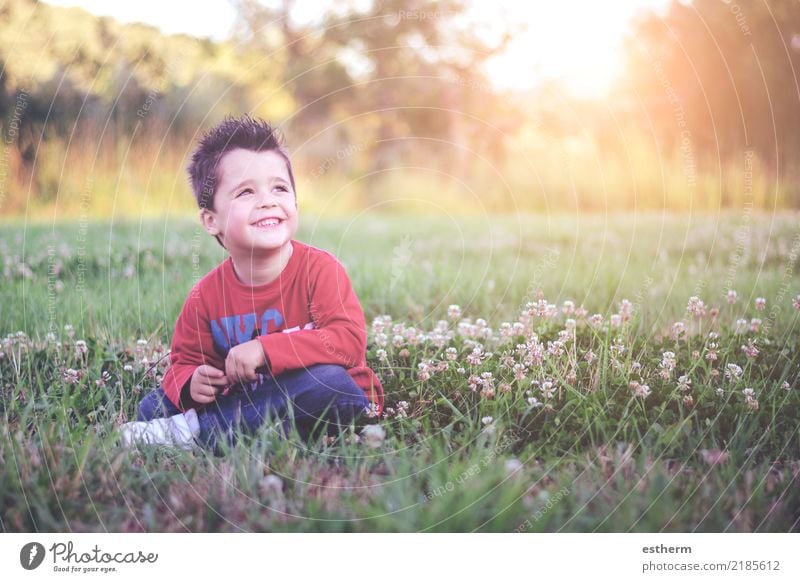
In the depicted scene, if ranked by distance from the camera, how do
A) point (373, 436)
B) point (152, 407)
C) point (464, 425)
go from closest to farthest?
point (373, 436) < point (464, 425) < point (152, 407)

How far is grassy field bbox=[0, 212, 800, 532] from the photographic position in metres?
1.76

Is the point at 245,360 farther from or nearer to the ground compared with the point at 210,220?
nearer to the ground

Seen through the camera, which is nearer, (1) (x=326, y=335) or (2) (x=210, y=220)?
(1) (x=326, y=335)

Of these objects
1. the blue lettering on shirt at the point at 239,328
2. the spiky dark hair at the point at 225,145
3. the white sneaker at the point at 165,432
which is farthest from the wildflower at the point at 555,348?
the white sneaker at the point at 165,432

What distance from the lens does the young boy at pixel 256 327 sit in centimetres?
204

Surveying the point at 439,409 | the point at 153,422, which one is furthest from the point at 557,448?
the point at 153,422

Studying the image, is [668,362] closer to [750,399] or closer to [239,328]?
[750,399]

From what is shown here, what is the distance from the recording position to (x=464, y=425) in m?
2.05

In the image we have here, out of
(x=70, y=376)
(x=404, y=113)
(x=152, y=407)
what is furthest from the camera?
(x=404, y=113)

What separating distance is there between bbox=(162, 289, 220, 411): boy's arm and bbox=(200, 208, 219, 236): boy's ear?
201 mm

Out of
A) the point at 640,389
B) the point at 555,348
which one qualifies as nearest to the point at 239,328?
the point at 555,348

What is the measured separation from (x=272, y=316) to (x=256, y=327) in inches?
2.5
